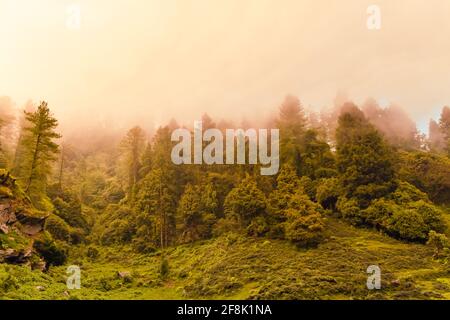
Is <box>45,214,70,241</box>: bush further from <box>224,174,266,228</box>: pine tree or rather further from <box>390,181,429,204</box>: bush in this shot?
<box>390,181,429,204</box>: bush

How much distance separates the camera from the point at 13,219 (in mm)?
32219

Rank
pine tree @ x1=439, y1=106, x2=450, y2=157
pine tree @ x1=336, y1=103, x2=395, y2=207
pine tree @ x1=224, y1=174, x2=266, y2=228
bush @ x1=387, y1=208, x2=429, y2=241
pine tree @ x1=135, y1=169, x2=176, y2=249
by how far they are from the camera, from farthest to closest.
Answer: pine tree @ x1=439, y1=106, x2=450, y2=157 < pine tree @ x1=135, y1=169, x2=176, y2=249 < pine tree @ x1=336, y1=103, x2=395, y2=207 < pine tree @ x1=224, y1=174, x2=266, y2=228 < bush @ x1=387, y1=208, x2=429, y2=241

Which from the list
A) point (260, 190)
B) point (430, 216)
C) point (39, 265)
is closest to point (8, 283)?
point (39, 265)

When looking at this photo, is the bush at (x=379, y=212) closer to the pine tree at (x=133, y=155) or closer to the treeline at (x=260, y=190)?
the treeline at (x=260, y=190)

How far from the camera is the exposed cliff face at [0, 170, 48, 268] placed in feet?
94.2

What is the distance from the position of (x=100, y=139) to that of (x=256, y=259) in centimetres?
8457

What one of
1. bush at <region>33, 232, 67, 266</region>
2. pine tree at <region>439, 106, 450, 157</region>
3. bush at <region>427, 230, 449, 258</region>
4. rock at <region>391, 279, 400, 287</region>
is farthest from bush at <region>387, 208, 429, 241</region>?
pine tree at <region>439, 106, 450, 157</region>

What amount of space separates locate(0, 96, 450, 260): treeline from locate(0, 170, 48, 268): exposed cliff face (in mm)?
4166

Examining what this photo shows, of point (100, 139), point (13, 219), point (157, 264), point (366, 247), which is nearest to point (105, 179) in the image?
point (100, 139)

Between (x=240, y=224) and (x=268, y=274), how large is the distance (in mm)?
11498

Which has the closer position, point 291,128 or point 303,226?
point 303,226

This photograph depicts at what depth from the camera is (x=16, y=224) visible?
3247 centimetres

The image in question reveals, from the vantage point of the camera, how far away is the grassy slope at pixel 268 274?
26234mm

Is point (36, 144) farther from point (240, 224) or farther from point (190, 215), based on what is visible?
point (240, 224)
